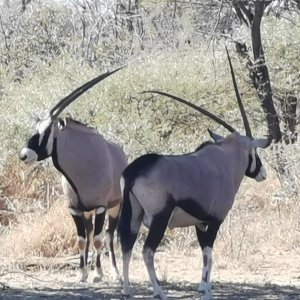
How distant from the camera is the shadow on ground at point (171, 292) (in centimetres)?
870

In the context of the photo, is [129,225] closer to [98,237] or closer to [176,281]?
[176,281]

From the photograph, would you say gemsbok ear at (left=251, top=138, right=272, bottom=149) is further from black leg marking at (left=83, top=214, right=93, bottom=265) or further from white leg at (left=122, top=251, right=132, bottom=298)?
black leg marking at (left=83, top=214, right=93, bottom=265)

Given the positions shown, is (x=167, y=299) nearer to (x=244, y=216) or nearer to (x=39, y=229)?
(x=39, y=229)

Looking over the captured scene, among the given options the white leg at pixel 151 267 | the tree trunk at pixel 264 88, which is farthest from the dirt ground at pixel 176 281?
the tree trunk at pixel 264 88

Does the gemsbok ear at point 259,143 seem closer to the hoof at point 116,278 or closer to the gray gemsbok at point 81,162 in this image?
the gray gemsbok at point 81,162

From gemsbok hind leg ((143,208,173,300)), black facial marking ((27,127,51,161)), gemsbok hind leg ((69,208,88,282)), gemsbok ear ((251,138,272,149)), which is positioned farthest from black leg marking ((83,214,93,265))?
gemsbok hind leg ((143,208,173,300))

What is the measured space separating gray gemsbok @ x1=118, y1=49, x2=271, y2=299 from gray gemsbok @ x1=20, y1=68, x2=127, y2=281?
1.73 meters

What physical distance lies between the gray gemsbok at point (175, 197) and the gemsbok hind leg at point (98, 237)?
1.79 meters

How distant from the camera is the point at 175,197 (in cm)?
779

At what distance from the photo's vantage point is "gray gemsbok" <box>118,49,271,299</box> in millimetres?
7734

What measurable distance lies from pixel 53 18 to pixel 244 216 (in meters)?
15.2

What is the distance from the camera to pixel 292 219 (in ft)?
41.5

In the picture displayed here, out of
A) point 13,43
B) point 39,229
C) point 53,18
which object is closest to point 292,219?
point 39,229

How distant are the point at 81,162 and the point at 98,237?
2.91 feet
